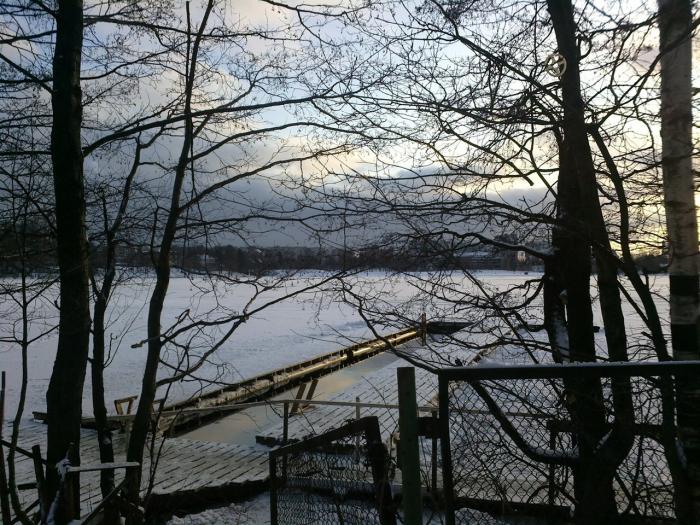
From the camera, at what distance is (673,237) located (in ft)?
10.2

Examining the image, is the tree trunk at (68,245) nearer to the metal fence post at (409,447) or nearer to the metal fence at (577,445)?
the metal fence post at (409,447)

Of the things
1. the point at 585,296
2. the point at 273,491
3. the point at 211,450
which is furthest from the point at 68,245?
the point at 211,450

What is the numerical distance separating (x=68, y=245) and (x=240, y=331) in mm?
30777

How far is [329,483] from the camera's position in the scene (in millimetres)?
3143

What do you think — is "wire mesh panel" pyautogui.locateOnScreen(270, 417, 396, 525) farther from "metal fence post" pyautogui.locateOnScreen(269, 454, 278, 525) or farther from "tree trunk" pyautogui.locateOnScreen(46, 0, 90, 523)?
"tree trunk" pyautogui.locateOnScreen(46, 0, 90, 523)

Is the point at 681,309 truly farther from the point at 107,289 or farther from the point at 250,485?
Result: the point at 250,485

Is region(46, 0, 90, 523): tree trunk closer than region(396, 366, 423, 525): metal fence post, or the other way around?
region(396, 366, 423, 525): metal fence post

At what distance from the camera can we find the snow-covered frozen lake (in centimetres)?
545

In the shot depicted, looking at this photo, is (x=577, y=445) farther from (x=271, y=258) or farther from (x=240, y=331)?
(x=240, y=331)

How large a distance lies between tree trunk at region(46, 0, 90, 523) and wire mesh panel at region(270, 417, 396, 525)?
200cm

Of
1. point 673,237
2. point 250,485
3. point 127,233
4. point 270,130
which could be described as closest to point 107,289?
point 127,233

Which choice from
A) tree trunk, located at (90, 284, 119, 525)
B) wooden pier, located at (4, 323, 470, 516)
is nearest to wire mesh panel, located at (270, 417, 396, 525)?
wooden pier, located at (4, 323, 470, 516)

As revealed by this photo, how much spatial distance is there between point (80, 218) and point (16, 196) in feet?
2.20

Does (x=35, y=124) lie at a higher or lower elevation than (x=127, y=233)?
higher
